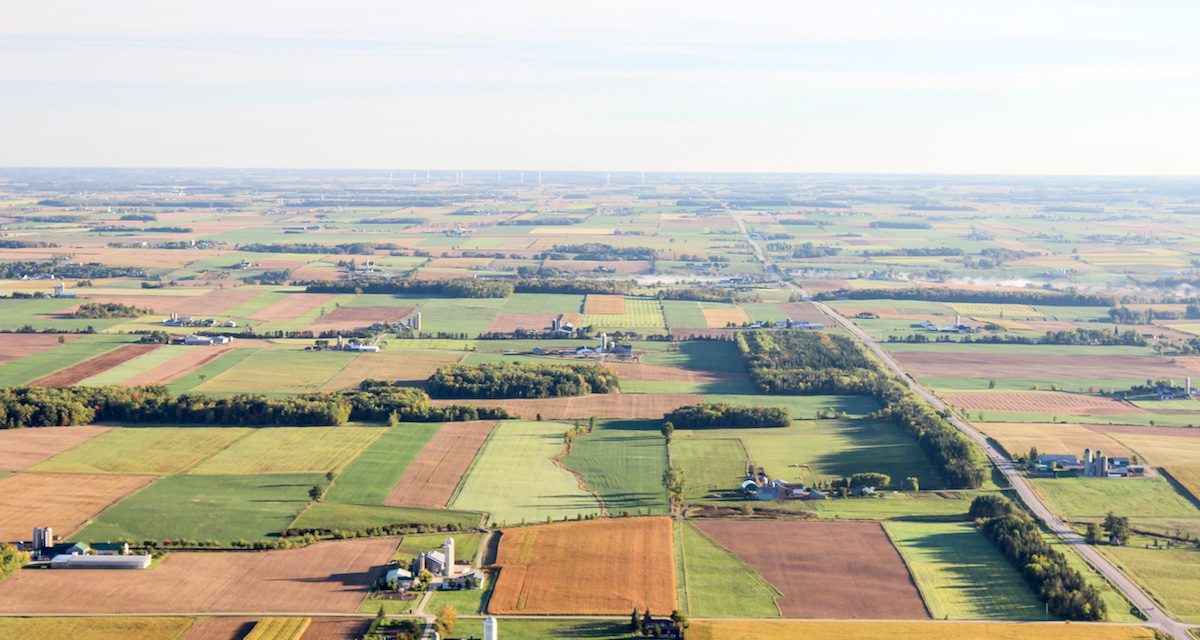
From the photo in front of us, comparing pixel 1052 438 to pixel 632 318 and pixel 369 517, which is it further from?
pixel 632 318

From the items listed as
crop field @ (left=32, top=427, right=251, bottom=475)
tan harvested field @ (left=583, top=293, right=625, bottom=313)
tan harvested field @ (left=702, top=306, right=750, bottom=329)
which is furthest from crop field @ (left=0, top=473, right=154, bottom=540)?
tan harvested field @ (left=583, top=293, right=625, bottom=313)

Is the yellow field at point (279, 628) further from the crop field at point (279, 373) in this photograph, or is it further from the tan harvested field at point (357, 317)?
the tan harvested field at point (357, 317)

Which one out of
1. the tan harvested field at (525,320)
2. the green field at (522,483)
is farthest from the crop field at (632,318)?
the green field at (522,483)

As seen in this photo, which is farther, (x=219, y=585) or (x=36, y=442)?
(x=36, y=442)

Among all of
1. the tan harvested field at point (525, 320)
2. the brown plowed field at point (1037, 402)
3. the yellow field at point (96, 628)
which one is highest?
the tan harvested field at point (525, 320)

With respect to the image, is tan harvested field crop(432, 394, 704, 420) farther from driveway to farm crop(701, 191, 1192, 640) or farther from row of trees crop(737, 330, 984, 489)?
driveway to farm crop(701, 191, 1192, 640)

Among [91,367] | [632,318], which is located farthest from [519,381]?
[632,318]
